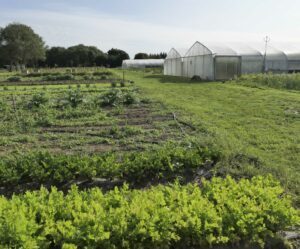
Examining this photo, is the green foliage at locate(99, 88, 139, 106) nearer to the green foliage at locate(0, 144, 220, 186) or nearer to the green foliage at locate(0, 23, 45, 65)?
the green foliage at locate(0, 144, 220, 186)

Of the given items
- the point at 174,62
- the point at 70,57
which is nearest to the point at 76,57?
the point at 70,57

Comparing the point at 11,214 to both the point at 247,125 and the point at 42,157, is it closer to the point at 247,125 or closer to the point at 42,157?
the point at 42,157

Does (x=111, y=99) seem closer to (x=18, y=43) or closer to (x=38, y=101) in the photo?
(x=38, y=101)

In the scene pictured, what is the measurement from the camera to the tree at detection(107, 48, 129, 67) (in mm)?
77500

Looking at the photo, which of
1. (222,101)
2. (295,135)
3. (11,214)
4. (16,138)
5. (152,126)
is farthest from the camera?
(222,101)

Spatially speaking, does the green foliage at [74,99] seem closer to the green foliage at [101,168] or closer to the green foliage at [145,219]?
the green foliage at [101,168]

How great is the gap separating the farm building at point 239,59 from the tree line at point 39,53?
36412 millimetres

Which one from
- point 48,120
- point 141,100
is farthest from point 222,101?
point 48,120

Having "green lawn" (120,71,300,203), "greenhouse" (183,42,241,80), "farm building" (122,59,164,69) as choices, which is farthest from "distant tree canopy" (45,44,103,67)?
"green lawn" (120,71,300,203)

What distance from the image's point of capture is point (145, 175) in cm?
548

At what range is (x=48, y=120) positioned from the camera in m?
9.01

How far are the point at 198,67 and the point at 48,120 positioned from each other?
67.6 feet

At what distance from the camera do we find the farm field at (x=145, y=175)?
3135 mm

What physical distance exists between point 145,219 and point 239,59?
78.8 feet
